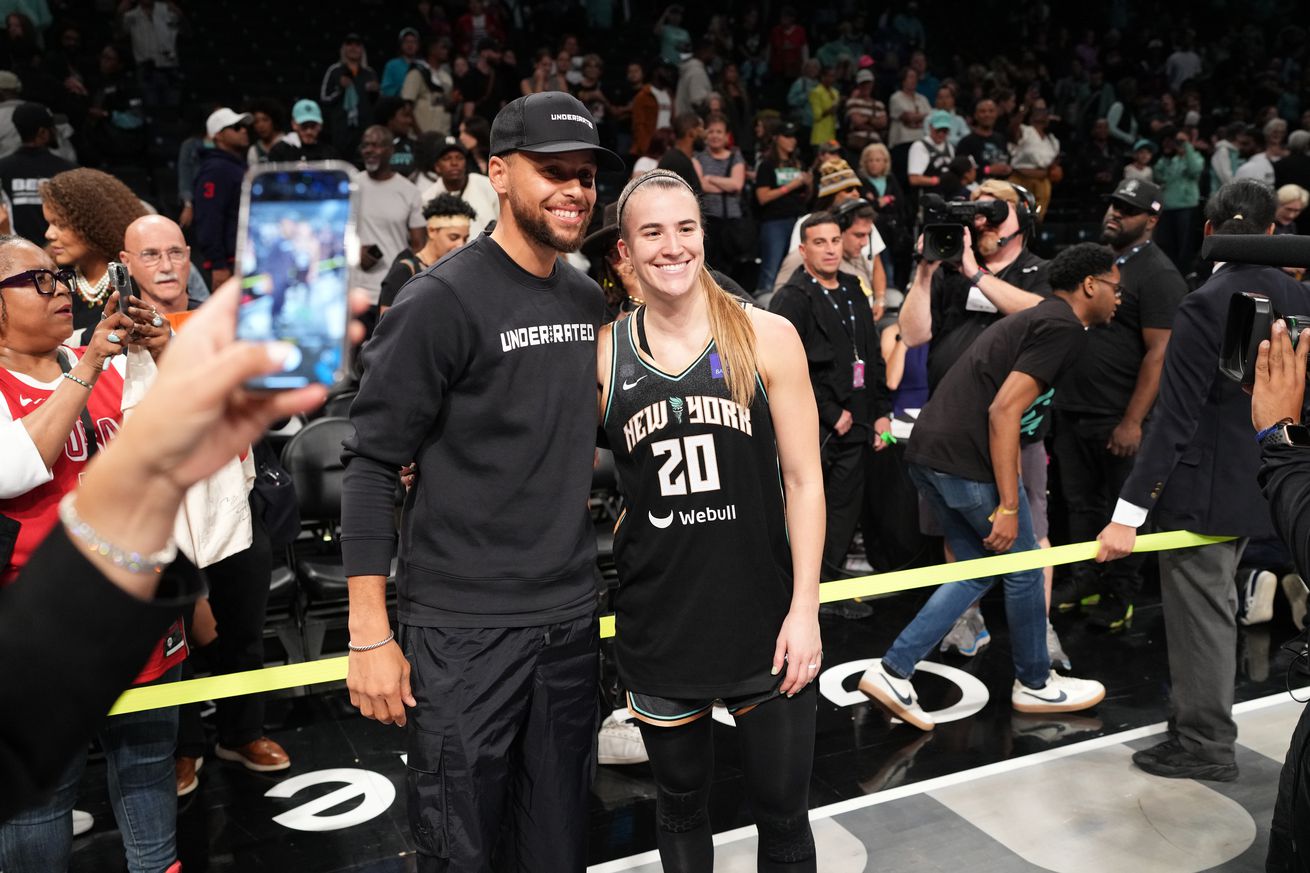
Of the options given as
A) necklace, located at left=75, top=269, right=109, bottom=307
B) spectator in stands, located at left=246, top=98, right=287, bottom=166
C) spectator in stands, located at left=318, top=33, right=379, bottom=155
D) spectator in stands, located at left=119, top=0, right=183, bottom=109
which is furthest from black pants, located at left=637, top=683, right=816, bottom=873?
spectator in stands, located at left=119, top=0, right=183, bottom=109

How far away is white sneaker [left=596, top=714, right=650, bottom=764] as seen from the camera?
398 centimetres

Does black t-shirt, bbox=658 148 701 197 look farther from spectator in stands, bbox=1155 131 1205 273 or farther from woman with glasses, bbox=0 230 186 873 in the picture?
spectator in stands, bbox=1155 131 1205 273

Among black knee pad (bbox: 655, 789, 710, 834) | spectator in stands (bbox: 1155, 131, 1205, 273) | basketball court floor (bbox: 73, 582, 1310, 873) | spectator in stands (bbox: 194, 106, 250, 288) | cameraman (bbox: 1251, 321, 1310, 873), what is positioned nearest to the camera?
cameraman (bbox: 1251, 321, 1310, 873)

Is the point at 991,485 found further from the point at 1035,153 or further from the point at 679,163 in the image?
the point at 1035,153

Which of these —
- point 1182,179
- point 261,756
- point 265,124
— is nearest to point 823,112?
point 1182,179

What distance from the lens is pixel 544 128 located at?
7.98 feet

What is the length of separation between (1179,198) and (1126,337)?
793cm

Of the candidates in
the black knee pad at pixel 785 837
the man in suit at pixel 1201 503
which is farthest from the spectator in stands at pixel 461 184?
the black knee pad at pixel 785 837

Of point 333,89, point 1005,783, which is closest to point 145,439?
point 1005,783

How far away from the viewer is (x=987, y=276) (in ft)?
Result: 15.6

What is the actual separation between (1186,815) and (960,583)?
1.06m

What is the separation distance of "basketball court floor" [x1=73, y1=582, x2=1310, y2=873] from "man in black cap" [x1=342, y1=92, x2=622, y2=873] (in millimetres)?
1086

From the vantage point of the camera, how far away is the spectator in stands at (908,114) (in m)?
12.1

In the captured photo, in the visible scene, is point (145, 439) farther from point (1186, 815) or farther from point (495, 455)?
point (1186, 815)
